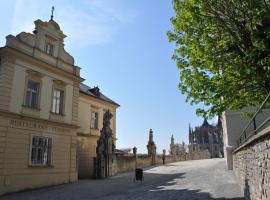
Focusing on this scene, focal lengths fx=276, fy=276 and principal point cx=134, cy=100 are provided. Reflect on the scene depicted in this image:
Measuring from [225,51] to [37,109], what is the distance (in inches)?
534

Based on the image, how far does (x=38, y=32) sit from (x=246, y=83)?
15840 mm

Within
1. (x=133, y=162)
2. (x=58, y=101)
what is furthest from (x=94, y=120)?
(x=58, y=101)

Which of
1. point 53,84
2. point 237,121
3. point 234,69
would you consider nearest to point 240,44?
point 234,69

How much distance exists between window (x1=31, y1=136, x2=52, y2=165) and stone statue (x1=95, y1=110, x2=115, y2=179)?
21.5ft

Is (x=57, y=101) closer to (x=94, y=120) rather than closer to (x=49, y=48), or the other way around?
(x=49, y=48)

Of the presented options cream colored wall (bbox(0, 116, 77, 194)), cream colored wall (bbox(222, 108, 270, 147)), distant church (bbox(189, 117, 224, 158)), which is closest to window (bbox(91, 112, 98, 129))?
cream colored wall (bbox(0, 116, 77, 194))

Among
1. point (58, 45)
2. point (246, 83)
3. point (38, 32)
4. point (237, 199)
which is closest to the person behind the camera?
point (237, 199)

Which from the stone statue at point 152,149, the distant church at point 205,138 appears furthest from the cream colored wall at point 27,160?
the distant church at point 205,138

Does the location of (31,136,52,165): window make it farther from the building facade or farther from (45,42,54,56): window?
(45,42,54,56): window

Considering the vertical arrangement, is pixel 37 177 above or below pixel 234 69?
below

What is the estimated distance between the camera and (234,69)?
10891 millimetres

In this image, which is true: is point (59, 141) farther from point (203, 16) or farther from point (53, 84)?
point (203, 16)

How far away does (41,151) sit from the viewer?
1958 centimetres

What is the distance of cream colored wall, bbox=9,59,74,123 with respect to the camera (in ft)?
59.2
